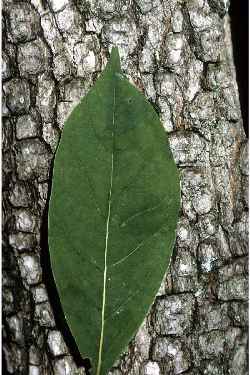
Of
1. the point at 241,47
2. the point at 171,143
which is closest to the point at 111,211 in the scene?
the point at 171,143

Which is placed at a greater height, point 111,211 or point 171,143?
point 171,143

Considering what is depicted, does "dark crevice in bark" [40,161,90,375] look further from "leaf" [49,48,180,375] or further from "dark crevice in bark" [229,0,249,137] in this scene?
"dark crevice in bark" [229,0,249,137]

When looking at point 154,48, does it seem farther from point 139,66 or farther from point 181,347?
point 181,347

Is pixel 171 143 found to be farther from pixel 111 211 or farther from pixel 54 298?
pixel 54 298

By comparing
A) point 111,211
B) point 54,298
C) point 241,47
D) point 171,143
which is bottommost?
point 54,298

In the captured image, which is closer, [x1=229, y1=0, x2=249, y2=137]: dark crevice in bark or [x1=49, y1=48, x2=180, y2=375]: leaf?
[x1=49, y1=48, x2=180, y2=375]: leaf

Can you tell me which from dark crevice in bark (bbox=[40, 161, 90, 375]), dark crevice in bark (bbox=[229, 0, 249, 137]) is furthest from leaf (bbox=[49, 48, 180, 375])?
dark crevice in bark (bbox=[229, 0, 249, 137])

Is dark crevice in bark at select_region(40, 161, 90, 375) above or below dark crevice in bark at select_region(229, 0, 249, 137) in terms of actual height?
below
